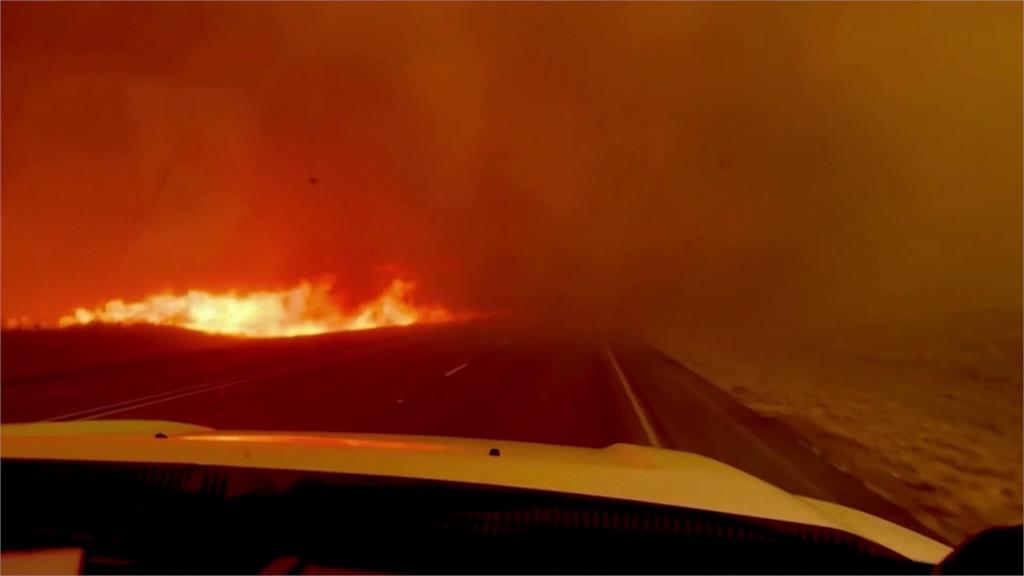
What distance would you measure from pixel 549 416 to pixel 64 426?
909cm

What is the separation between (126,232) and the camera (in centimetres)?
3428

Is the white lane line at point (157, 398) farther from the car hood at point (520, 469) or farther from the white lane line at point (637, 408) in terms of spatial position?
the car hood at point (520, 469)

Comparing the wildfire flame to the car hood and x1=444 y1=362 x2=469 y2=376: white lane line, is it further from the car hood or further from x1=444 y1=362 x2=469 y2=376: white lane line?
the car hood

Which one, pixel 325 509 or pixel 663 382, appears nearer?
pixel 325 509

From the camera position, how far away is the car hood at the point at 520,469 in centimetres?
322

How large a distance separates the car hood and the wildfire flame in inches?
1078

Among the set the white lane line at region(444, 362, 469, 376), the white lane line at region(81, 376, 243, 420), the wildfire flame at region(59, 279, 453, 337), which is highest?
the wildfire flame at region(59, 279, 453, 337)

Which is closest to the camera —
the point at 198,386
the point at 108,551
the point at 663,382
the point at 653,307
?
the point at 108,551

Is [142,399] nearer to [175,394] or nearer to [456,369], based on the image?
[175,394]

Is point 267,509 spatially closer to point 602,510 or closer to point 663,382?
point 602,510

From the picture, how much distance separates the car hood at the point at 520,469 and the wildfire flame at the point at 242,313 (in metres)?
27.4

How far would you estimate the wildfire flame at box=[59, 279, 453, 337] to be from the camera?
3206 cm

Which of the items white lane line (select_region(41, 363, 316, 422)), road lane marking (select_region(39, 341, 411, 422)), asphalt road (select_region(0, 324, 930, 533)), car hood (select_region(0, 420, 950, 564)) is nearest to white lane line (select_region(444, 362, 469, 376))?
asphalt road (select_region(0, 324, 930, 533))

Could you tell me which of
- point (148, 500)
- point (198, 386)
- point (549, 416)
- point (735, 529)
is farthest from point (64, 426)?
point (198, 386)
